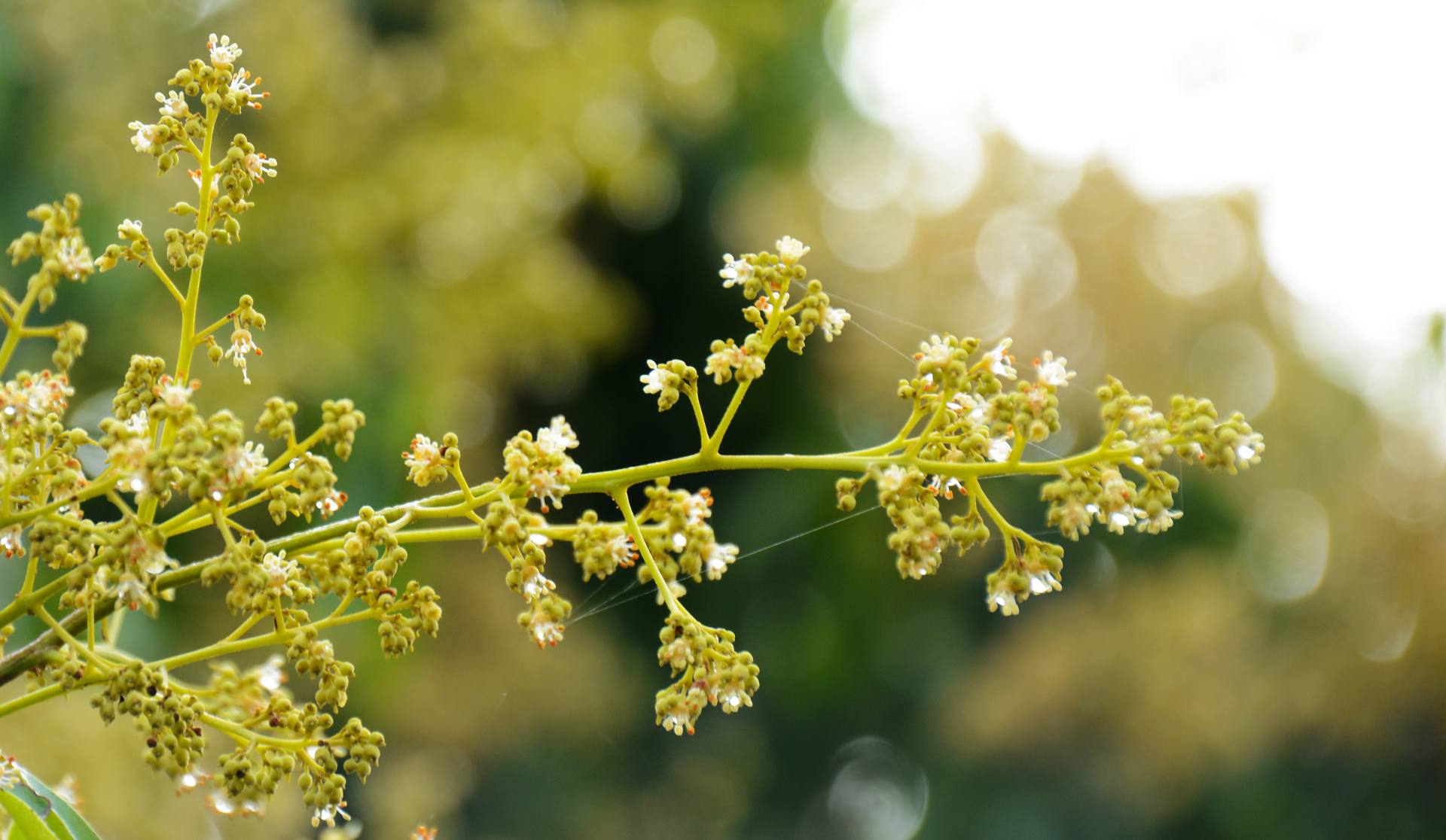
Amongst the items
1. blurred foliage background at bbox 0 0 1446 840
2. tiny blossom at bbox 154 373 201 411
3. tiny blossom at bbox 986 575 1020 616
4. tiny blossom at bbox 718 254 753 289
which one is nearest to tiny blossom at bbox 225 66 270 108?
tiny blossom at bbox 154 373 201 411

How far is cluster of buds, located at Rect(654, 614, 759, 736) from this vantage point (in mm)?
765

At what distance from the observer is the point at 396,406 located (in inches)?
181

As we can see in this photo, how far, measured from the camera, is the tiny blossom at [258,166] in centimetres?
80

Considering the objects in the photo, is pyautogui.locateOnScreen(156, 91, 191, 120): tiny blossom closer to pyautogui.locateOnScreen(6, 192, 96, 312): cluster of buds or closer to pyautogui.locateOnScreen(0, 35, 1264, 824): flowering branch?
pyautogui.locateOnScreen(0, 35, 1264, 824): flowering branch

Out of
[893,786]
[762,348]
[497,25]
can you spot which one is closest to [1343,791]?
[893,786]

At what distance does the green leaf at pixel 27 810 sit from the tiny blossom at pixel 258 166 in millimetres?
407

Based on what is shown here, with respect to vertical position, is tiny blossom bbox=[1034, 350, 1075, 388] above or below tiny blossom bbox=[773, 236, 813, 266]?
below

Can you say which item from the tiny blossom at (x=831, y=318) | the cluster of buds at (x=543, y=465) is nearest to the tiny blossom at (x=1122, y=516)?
the tiny blossom at (x=831, y=318)

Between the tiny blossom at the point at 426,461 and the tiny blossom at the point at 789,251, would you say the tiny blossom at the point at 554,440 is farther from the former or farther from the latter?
the tiny blossom at the point at 789,251

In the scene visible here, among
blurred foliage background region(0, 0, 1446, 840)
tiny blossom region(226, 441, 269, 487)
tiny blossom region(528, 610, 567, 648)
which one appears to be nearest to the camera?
tiny blossom region(226, 441, 269, 487)

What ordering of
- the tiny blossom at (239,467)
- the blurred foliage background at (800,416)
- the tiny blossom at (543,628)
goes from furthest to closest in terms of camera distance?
the blurred foliage background at (800,416) < the tiny blossom at (543,628) < the tiny blossom at (239,467)

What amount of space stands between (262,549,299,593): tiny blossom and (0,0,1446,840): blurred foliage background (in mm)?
4072

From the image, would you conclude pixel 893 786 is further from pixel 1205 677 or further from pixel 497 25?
pixel 497 25

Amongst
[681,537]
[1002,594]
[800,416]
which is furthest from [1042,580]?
[800,416]
